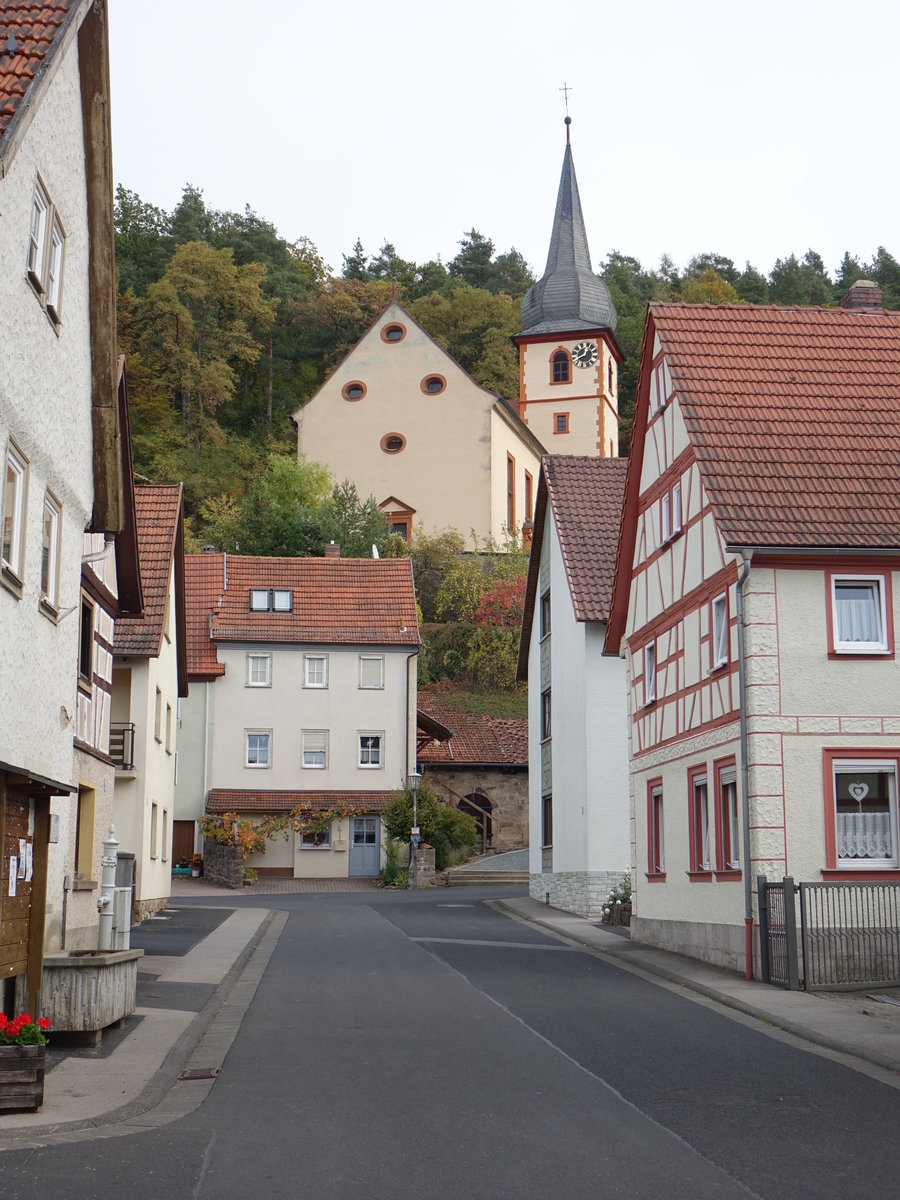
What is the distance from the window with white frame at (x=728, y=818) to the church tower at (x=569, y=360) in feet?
194

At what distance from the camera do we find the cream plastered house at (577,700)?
30.6 m

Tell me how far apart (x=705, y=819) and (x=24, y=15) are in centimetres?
1423

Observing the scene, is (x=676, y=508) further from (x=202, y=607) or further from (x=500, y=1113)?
(x=202, y=607)

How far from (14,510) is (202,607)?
37.7 metres

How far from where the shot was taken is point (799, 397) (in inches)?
861

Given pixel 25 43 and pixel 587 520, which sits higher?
pixel 587 520

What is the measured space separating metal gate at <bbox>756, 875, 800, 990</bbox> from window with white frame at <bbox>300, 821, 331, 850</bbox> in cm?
→ 3049

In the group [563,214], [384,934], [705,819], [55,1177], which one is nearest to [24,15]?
[55,1177]

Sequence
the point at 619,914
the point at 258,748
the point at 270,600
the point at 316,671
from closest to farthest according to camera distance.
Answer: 1. the point at 619,914
2. the point at 258,748
3. the point at 316,671
4. the point at 270,600

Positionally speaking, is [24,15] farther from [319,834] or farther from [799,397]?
[319,834]

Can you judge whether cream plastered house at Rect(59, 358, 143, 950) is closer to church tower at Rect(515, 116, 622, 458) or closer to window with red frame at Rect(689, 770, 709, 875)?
window with red frame at Rect(689, 770, 709, 875)

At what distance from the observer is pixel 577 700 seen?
31594 millimetres

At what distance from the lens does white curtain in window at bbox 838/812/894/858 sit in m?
18.7

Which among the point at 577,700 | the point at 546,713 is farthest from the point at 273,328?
the point at 577,700
